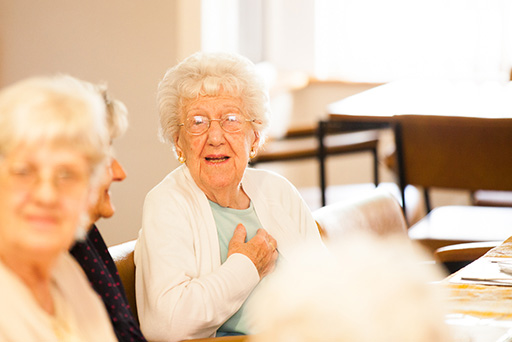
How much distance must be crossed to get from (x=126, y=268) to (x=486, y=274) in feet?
2.93

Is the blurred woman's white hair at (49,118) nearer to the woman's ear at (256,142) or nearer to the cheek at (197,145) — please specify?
the cheek at (197,145)

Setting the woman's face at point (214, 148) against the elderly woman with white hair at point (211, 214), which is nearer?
the elderly woman with white hair at point (211, 214)

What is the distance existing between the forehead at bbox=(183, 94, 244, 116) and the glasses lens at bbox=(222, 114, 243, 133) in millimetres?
24

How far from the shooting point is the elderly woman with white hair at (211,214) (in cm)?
188

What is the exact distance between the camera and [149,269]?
75.2 inches

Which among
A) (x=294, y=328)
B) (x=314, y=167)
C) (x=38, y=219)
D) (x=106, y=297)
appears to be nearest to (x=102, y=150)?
(x=38, y=219)

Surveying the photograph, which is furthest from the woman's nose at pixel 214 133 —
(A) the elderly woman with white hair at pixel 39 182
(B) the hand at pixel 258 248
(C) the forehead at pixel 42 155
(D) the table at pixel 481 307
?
(C) the forehead at pixel 42 155

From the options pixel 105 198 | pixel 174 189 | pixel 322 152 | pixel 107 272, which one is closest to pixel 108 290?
pixel 107 272

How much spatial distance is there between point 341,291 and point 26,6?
3139 mm

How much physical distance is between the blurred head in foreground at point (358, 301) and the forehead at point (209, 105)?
1502 mm

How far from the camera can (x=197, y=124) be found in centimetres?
217

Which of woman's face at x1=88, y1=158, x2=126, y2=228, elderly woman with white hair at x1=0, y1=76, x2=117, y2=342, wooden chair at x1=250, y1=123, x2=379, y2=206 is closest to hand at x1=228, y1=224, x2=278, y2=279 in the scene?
woman's face at x1=88, y1=158, x2=126, y2=228

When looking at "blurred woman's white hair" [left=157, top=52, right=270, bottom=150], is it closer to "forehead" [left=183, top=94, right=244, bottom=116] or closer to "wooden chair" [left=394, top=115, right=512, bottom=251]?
"forehead" [left=183, top=94, right=244, bottom=116]

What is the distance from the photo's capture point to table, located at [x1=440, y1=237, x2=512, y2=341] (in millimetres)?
1518
